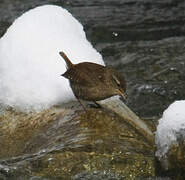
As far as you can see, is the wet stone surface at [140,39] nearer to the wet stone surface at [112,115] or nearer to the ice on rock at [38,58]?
the wet stone surface at [112,115]

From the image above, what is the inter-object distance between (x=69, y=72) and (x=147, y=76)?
2.99 meters

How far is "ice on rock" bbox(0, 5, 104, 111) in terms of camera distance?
257 inches

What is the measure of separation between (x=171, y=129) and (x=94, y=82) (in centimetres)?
128

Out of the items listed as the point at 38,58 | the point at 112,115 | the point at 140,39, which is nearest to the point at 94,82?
the point at 112,115

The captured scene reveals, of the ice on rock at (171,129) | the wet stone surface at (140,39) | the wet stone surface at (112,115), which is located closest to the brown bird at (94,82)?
the wet stone surface at (112,115)

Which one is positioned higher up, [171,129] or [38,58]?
[38,58]

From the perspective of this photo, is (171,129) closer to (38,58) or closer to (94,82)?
(94,82)

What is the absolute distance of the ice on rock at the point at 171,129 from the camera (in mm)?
5215

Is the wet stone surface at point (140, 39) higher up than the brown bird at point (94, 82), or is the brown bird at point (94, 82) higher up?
the brown bird at point (94, 82)

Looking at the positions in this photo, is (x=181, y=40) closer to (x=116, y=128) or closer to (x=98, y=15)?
(x=98, y=15)

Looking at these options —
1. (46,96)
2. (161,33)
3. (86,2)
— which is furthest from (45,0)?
(46,96)

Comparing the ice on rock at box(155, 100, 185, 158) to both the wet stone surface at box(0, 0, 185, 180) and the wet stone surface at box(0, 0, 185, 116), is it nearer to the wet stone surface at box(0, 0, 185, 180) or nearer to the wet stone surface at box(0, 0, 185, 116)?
the wet stone surface at box(0, 0, 185, 180)

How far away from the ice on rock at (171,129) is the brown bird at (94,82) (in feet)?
2.61

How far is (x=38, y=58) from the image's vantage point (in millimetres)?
6770
